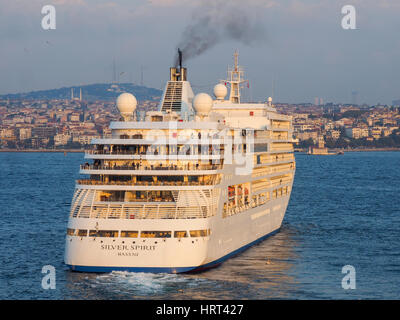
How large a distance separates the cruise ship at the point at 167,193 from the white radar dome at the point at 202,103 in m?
0.05

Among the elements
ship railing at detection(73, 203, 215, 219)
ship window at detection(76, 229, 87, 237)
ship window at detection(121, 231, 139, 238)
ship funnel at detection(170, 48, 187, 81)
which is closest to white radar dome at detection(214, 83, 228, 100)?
ship funnel at detection(170, 48, 187, 81)

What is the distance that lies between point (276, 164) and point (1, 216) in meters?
20.1

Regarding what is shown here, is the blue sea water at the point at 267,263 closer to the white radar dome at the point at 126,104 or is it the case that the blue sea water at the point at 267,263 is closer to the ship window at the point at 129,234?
the ship window at the point at 129,234

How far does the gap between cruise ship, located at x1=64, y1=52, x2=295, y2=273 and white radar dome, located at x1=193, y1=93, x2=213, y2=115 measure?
5 cm

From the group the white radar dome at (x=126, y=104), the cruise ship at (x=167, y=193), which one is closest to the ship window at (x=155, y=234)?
the cruise ship at (x=167, y=193)

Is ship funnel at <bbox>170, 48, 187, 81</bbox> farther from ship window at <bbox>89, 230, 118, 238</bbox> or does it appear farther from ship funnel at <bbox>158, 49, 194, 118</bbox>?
ship window at <bbox>89, 230, 118, 238</bbox>

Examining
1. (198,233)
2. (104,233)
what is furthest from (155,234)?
(104,233)

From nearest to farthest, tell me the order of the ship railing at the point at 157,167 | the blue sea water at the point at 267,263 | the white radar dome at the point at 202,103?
the blue sea water at the point at 267,263, the ship railing at the point at 157,167, the white radar dome at the point at 202,103

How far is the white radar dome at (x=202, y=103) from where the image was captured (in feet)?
126

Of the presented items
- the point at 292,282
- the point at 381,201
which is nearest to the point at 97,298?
the point at 292,282

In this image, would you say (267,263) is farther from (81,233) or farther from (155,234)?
(81,233)

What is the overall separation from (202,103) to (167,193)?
5719mm

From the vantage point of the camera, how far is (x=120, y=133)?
37125mm

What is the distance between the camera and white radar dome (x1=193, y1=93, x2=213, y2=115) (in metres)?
38.5
